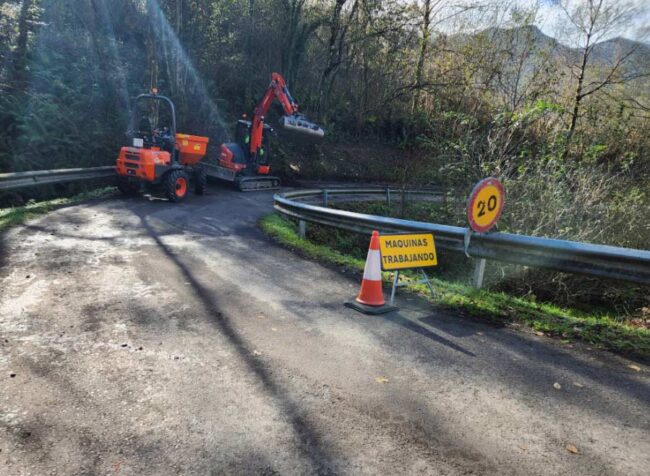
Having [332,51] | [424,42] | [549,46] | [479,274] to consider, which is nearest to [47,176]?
[479,274]

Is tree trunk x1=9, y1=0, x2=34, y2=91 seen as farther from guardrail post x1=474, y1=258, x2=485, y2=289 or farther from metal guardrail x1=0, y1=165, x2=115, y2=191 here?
guardrail post x1=474, y1=258, x2=485, y2=289

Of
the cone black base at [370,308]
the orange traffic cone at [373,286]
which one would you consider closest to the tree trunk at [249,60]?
the orange traffic cone at [373,286]

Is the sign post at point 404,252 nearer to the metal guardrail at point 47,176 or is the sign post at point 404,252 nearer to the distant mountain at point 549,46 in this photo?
the metal guardrail at point 47,176

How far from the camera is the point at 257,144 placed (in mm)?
16875

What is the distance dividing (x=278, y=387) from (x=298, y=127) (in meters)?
12.5

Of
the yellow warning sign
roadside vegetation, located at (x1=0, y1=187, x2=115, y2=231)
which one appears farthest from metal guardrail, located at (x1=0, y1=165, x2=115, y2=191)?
the yellow warning sign

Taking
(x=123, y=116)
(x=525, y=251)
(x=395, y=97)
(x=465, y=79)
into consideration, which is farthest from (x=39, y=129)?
(x=465, y=79)

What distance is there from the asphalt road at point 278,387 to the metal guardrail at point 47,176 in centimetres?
549

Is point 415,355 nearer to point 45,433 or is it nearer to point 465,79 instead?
point 45,433

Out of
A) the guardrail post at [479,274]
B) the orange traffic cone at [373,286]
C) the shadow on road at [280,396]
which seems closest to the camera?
the shadow on road at [280,396]

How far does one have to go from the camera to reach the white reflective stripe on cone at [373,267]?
206 inches

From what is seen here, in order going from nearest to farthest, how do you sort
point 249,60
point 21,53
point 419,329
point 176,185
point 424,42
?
point 419,329 < point 176,185 < point 21,53 < point 249,60 < point 424,42

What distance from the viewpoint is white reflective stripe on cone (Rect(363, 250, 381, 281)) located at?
5242mm

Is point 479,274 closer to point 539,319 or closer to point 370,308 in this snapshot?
point 539,319
